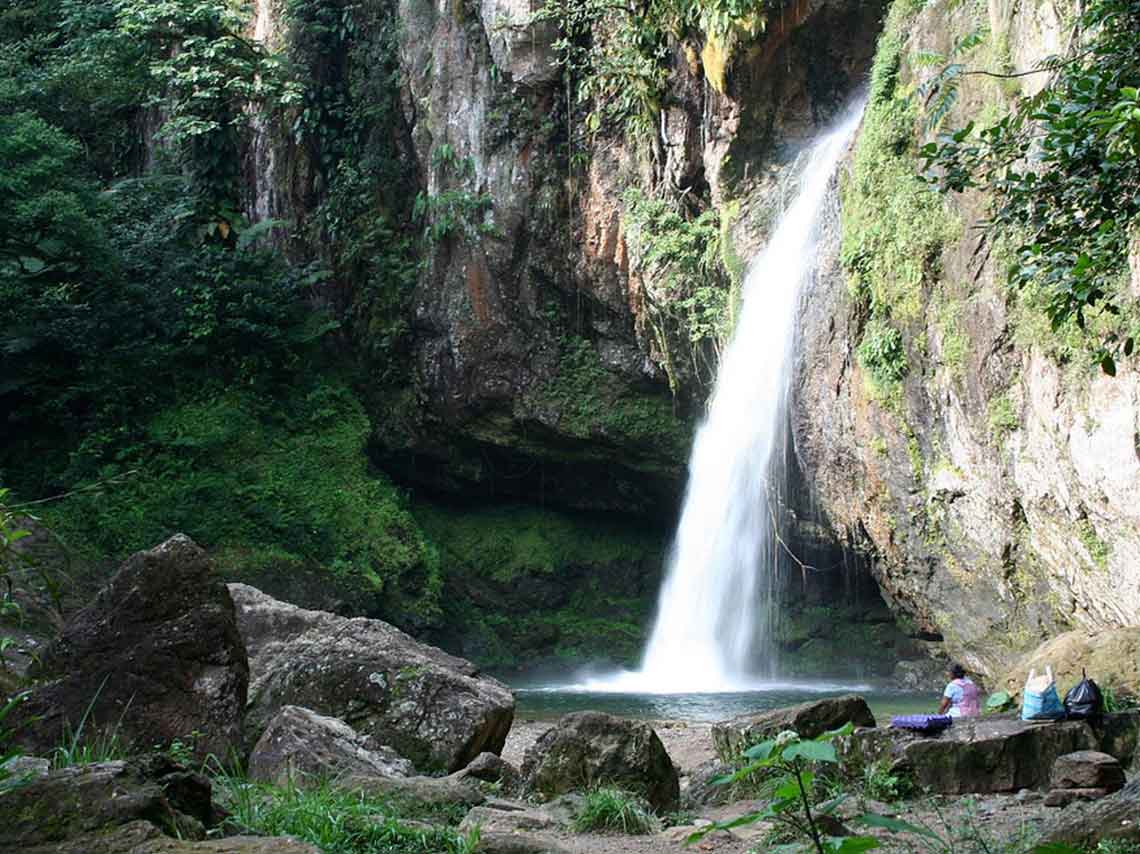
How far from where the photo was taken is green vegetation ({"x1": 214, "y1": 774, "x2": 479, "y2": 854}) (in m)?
4.30

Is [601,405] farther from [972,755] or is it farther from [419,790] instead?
[419,790]

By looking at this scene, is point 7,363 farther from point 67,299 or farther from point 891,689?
point 891,689

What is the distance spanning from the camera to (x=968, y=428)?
11688mm

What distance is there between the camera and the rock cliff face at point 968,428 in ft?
33.1

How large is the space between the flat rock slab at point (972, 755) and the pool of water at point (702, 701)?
4885mm

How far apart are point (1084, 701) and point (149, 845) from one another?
6047 mm

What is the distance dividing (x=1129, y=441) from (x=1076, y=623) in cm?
242

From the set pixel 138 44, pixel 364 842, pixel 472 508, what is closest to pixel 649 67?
pixel 472 508

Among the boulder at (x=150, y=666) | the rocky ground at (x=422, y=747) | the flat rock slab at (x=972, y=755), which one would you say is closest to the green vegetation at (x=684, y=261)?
the rocky ground at (x=422, y=747)

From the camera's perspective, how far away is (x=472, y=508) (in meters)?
22.2

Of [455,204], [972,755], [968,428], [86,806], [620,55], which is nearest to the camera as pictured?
[86,806]

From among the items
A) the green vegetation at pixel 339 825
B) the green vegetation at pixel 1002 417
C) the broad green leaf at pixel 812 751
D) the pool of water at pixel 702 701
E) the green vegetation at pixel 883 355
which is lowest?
the pool of water at pixel 702 701

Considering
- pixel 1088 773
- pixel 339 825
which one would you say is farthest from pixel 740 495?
pixel 339 825

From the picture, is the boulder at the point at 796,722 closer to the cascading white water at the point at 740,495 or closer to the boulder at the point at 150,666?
the boulder at the point at 150,666
